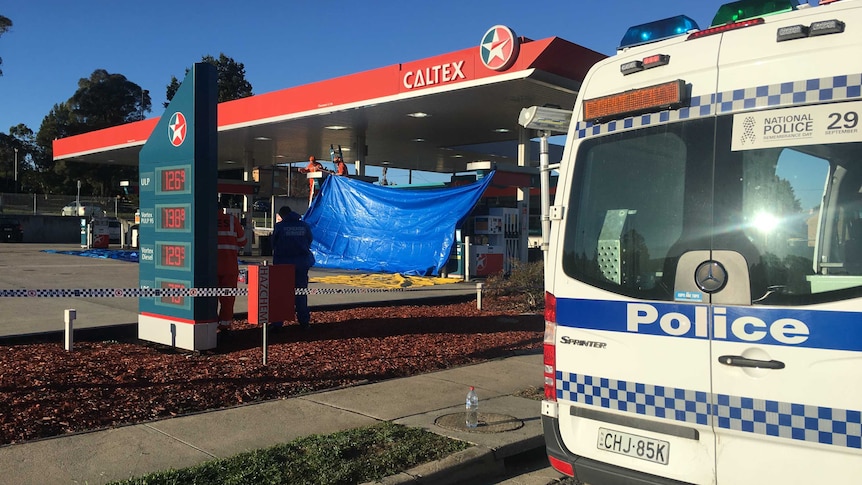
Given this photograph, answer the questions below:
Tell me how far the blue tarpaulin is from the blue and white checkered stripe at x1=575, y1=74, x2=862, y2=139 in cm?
1388

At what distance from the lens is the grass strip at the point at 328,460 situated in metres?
4.35

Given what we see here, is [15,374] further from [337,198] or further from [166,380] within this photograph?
[337,198]

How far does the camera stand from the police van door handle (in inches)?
124

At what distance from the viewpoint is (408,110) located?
20.2 meters

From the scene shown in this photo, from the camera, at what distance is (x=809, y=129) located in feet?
10.5

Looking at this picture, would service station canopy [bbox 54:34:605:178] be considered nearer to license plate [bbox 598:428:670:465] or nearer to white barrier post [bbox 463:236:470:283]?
white barrier post [bbox 463:236:470:283]

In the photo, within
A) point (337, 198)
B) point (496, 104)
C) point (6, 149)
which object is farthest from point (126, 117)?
point (496, 104)

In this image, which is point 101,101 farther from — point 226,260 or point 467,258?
point 226,260

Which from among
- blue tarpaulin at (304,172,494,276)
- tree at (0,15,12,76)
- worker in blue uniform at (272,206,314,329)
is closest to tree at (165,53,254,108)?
tree at (0,15,12,76)

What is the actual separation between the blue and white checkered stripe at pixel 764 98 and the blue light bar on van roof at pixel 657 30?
62 centimetres

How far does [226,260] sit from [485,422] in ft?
15.6

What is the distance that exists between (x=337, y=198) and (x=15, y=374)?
15132mm

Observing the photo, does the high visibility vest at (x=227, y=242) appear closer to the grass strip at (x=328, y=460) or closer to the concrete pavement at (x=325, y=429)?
the concrete pavement at (x=325, y=429)

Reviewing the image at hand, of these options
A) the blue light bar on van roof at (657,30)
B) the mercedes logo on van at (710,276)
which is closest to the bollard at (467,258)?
the blue light bar on van roof at (657,30)
